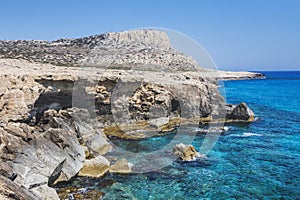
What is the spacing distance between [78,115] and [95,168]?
11086 millimetres

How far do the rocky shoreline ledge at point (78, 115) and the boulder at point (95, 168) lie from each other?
0.07 meters

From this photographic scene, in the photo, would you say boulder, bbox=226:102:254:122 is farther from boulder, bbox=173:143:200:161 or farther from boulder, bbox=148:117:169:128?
boulder, bbox=173:143:200:161

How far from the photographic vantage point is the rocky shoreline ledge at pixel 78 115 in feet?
60.2

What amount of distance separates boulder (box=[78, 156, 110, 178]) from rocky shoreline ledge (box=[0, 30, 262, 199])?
7cm

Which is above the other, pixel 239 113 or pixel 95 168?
pixel 239 113

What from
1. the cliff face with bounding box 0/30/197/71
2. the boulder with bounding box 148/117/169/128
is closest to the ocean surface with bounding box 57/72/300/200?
the boulder with bounding box 148/117/169/128

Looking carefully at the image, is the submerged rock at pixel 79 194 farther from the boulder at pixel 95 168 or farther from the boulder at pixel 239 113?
the boulder at pixel 239 113

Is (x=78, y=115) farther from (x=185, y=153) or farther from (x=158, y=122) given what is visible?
Result: (x=185, y=153)

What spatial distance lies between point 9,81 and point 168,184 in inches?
663

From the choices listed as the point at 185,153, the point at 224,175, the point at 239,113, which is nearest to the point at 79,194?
the point at 185,153

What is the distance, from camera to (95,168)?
855 inches

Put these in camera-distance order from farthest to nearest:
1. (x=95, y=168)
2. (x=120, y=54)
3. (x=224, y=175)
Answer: (x=120, y=54) < (x=224, y=175) < (x=95, y=168)

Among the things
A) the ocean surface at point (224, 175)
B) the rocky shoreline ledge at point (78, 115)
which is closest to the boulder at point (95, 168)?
the rocky shoreline ledge at point (78, 115)

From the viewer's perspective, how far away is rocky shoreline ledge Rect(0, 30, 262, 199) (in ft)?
60.2
